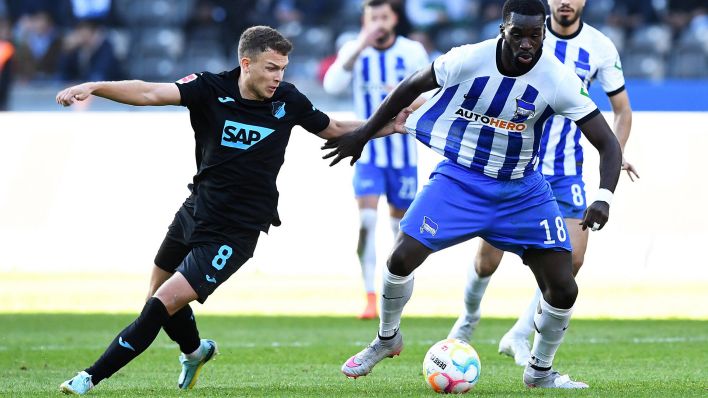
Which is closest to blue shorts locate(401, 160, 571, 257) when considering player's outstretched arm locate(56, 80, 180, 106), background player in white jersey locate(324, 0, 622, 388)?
background player in white jersey locate(324, 0, 622, 388)

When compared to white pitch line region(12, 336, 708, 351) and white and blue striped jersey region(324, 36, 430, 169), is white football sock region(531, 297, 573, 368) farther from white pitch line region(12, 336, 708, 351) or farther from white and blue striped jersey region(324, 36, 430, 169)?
white and blue striped jersey region(324, 36, 430, 169)

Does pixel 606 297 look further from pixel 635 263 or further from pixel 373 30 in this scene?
pixel 373 30

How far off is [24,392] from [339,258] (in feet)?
27.4

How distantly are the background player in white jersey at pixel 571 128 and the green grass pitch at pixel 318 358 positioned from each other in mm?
694

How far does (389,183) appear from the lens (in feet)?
41.0

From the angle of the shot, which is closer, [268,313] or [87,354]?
[87,354]

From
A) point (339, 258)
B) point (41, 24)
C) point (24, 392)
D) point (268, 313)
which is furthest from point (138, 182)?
point (24, 392)

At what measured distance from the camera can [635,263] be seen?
1480cm

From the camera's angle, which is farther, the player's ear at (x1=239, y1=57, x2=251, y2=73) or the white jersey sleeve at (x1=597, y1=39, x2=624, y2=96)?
the white jersey sleeve at (x1=597, y1=39, x2=624, y2=96)

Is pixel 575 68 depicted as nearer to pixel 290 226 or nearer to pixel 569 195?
pixel 569 195

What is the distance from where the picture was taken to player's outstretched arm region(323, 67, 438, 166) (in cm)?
720

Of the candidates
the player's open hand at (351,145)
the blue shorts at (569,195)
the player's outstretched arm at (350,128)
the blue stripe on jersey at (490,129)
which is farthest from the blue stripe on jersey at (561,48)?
the player's open hand at (351,145)

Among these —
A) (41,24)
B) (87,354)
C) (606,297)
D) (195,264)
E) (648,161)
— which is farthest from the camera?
(41,24)

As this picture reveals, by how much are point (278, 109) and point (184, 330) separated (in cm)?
134
